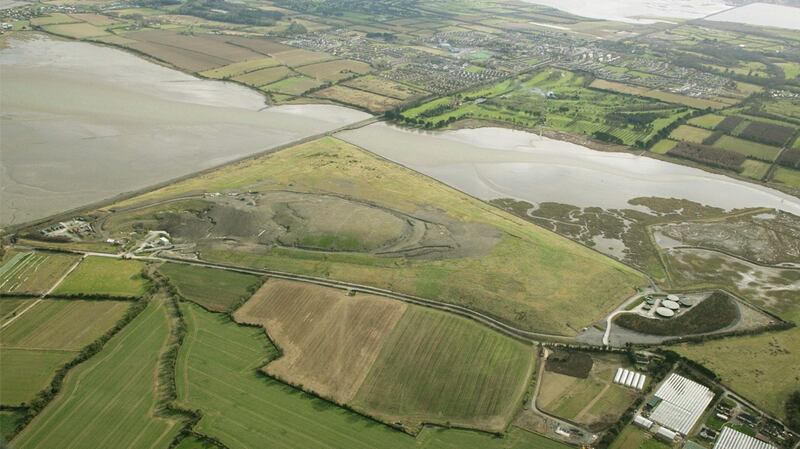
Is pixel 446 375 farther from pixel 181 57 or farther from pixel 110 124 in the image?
pixel 181 57

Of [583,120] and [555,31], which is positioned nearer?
[583,120]

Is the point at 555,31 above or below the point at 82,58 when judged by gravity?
above

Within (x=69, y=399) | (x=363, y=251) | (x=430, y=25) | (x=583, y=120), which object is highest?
(x=430, y=25)

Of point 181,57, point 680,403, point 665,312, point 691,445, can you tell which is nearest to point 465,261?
point 665,312

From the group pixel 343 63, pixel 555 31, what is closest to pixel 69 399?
pixel 343 63

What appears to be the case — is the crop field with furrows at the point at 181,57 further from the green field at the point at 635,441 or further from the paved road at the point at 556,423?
the green field at the point at 635,441

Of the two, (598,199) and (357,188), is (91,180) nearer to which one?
(357,188)

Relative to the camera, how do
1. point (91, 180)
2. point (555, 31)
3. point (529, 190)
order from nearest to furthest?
point (91, 180) < point (529, 190) < point (555, 31)
